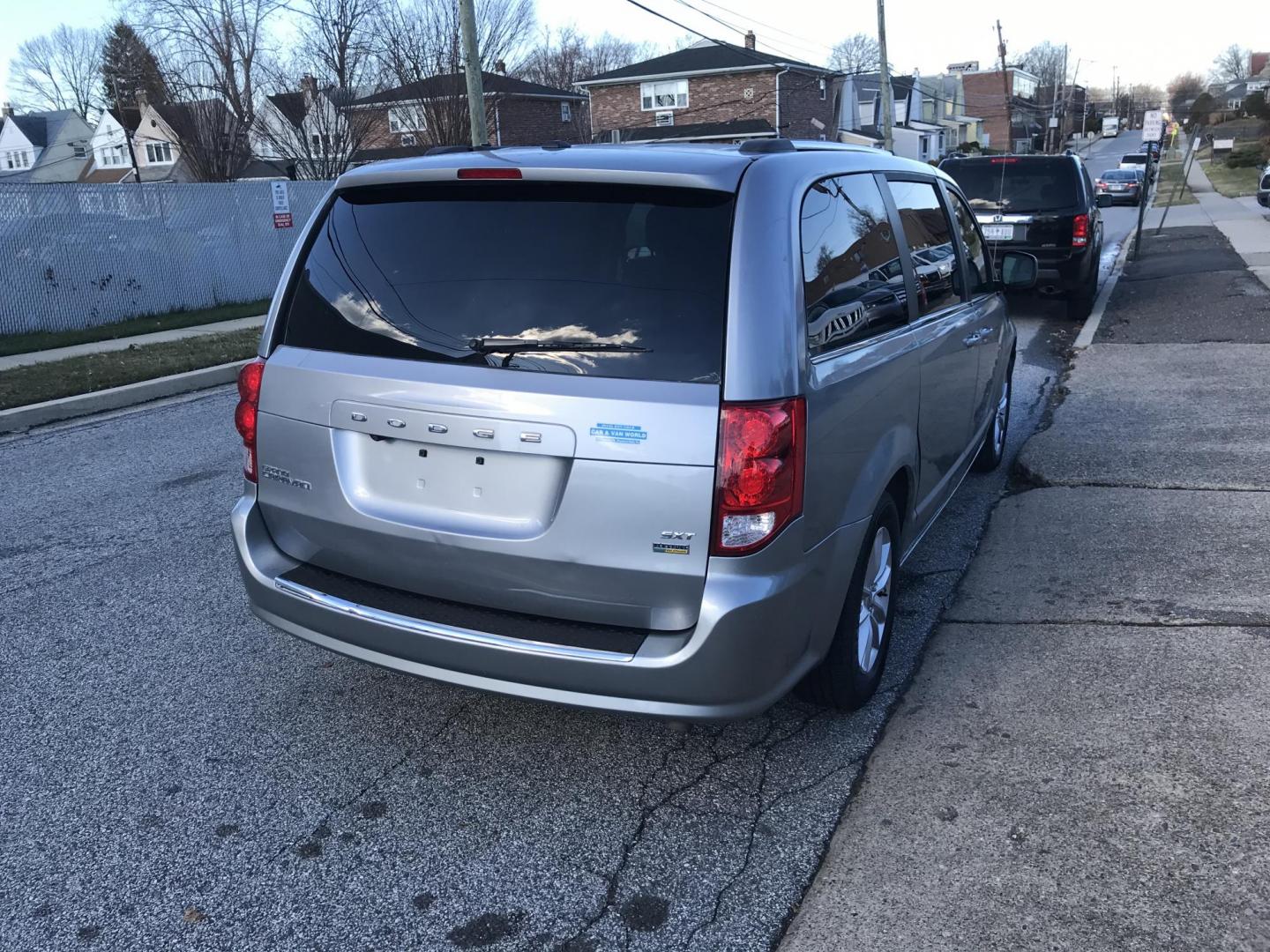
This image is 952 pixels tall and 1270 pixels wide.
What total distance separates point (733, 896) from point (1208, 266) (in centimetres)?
1718

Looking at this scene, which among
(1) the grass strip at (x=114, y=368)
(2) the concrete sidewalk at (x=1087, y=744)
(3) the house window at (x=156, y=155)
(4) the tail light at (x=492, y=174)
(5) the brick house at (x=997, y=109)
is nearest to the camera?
(2) the concrete sidewalk at (x=1087, y=744)

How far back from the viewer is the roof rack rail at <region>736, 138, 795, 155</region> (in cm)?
325

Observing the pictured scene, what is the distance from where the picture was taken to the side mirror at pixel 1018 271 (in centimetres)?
597

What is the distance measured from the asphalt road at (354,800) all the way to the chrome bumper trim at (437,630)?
Result: 229 millimetres

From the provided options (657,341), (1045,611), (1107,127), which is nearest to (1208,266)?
(1045,611)

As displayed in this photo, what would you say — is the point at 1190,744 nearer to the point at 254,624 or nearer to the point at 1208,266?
the point at 254,624

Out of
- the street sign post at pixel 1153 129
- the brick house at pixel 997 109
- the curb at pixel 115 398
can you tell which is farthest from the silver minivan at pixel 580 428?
the brick house at pixel 997 109

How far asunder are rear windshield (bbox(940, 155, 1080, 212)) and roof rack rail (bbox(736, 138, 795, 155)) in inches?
392

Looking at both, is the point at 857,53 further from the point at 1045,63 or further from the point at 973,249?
the point at 973,249

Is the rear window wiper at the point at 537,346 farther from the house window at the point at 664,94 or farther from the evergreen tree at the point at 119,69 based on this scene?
the house window at the point at 664,94

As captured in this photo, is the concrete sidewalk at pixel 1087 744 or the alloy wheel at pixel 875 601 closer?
the concrete sidewalk at pixel 1087 744

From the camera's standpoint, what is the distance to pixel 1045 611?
4598mm

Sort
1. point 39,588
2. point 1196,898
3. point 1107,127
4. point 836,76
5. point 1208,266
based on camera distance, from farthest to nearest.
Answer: point 1107,127, point 836,76, point 1208,266, point 39,588, point 1196,898

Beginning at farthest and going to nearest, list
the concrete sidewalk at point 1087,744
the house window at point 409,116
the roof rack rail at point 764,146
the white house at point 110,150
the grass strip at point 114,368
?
the white house at point 110,150 → the house window at point 409,116 → the grass strip at point 114,368 → the roof rack rail at point 764,146 → the concrete sidewalk at point 1087,744
